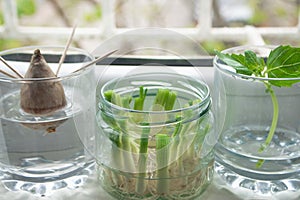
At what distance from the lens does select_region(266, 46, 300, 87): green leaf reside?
1.82ft

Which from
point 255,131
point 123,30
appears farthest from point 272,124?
point 123,30

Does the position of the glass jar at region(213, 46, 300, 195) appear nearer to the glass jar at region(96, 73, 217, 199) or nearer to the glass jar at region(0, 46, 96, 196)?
the glass jar at region(96, 73, 217, 199)

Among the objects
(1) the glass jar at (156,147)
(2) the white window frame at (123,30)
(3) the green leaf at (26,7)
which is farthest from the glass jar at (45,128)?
(3) the green leaf at (26,7)

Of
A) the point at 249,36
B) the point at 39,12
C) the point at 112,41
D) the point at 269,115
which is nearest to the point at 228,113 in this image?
the point at 269,115

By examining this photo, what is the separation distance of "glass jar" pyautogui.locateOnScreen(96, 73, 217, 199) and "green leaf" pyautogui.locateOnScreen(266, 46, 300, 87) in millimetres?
71

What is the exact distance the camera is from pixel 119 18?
4.22 feet

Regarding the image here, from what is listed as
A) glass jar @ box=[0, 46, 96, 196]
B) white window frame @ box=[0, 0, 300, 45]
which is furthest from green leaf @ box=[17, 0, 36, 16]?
glass jar @ box=[0, 46, 96, 196]

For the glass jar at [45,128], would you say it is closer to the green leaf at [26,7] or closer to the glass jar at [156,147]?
the glass jar at [156,147]

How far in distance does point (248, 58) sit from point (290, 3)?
740 millimetres

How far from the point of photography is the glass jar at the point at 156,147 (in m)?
0.53

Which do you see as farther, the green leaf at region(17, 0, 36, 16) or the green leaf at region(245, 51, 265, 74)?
the green leaf at region(17, 0, 36, 16)

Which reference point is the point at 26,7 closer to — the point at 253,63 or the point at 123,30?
the point at 123,30

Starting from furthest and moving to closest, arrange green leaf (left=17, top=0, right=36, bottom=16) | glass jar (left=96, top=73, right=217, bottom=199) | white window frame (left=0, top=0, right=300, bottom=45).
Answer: green leaf (left=17, top=0, right=36, bottom=16) < white window frame (left=0, top=0, right=300, bottom=45) < glass jar (left=96, top=73, right=217, bottom=199)

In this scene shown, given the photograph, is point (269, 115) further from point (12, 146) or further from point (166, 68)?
point (12, 146)
